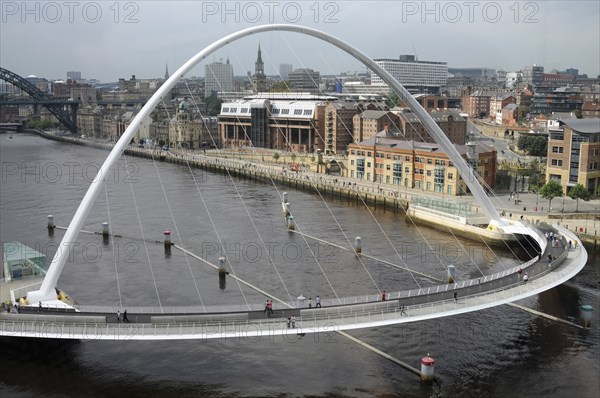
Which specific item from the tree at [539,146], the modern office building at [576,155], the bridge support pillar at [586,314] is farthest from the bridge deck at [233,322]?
the tree at [539,146]

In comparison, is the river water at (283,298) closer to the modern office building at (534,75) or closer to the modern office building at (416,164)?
the modern office building at (416,164)

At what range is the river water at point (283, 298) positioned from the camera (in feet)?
49.2

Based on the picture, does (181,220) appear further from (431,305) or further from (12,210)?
(431,305)

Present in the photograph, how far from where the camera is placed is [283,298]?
2058cm

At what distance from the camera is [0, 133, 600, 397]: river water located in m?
15.0

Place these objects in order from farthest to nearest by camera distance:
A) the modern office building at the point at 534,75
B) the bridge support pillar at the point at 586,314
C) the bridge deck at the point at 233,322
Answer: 1. the modern office building at the point at 534,75
2. the bridge support pillar at the point at 586,314
3. the bridge deck at the point at 233,322

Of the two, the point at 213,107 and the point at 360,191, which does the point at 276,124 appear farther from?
the point at 213,107

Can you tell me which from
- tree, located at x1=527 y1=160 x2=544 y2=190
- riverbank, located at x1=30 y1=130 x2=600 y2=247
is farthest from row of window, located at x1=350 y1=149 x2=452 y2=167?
tree, located at x1=527 y1=160 x2=544 y2=190

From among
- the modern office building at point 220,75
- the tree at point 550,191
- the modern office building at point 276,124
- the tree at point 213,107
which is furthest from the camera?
the modern office building at point 220,75

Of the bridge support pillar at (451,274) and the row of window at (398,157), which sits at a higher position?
the row of window at (398,157)

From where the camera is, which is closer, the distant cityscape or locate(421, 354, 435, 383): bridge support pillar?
locate(421, 354, 435, 383): bridge support pillar

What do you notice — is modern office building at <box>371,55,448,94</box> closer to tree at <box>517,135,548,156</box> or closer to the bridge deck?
tree at <box>517,135,548,156</box>

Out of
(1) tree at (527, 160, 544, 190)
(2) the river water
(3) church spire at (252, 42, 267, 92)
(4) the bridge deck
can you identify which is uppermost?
(3) church spire at (252, 42, 267, 92)

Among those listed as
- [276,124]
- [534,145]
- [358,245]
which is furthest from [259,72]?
[358,245]
